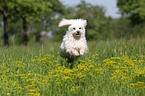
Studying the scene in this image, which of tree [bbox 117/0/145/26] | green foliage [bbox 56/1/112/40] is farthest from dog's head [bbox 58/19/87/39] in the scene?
green foliage [bbox 56/1/112/40]

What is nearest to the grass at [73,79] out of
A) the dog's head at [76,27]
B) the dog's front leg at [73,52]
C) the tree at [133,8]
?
the dog's front leg at [73,52]

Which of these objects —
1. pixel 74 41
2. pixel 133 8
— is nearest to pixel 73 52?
pixel 74 41

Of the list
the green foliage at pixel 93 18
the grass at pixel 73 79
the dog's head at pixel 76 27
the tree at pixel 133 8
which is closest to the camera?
the grass at pixel 73 79

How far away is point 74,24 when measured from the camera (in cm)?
613

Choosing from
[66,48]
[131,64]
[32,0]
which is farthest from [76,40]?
[32,0]

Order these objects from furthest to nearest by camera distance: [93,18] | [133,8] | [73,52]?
[93,18] < [133,8] < [73,52]

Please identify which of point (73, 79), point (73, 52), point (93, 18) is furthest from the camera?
point (93, 18)

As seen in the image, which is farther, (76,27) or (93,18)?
(93,18)

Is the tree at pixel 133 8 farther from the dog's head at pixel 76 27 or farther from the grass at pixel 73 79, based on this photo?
the dog's head at pixel 76 27

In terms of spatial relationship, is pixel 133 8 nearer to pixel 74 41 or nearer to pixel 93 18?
pixel 93 18

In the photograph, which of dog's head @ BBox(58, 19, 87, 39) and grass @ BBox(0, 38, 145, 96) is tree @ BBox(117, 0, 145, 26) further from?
dog's head @ BBox(58, 19, 87, 39)

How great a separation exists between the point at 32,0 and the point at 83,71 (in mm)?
14590

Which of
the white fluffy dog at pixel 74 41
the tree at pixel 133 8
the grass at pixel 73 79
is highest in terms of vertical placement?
the tree at pixel 133 8

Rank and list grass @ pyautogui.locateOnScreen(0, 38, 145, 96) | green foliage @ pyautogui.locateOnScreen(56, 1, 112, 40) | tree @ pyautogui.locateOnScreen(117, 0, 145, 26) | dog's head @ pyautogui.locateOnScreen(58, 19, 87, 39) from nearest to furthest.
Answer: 1. grass @ pyautogui.locateOnScreen(0, 38, 145, 96)
2. dog's head @ pyautogui.locateOnScreen(58, 19, 87, 39)
3. tree @ pyautogui.locateOnScreen(117, 0, 145, 26)
4. green foliage @ pyautogui.locateOnScreen(56, 1, 112, 40)
